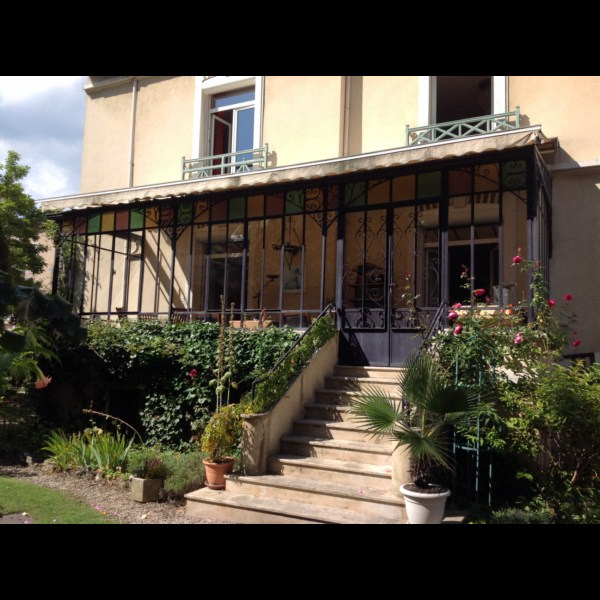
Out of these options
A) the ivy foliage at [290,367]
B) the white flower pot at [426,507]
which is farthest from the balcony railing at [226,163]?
the white flower pot at [426,507]

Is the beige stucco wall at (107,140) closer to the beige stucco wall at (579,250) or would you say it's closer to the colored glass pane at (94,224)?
the colored glass pane at (94,224)

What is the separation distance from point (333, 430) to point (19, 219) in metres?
10.1

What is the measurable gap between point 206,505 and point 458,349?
3317mm

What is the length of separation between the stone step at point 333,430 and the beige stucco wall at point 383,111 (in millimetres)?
6081

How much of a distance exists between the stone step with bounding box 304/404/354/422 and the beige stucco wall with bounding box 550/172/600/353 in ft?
13.9

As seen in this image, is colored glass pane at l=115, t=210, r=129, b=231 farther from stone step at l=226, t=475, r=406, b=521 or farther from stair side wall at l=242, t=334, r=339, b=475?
stone step at l=226, t=475, r=406, b=521

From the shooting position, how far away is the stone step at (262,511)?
5.60 m

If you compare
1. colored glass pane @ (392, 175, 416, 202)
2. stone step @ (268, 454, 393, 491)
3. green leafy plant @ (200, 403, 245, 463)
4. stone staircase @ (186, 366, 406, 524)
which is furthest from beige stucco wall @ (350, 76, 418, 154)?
stone step @ (268, 454, 393, 491)

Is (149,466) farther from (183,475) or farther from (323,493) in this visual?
Result: (323,493)

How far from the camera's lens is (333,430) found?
7340mm

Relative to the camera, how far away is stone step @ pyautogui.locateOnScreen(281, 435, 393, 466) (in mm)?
6637
